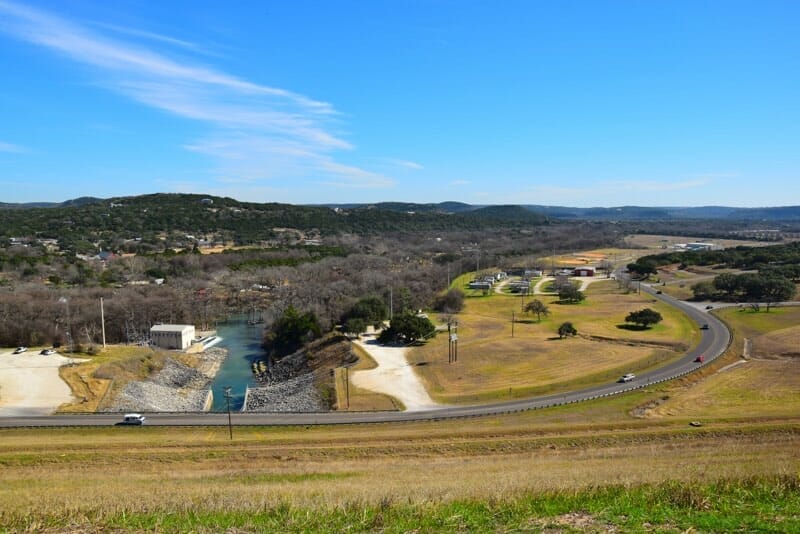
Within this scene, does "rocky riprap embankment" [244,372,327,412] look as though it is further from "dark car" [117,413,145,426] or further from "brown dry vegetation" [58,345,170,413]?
"brown dry vegetation" [58,345,170,413]

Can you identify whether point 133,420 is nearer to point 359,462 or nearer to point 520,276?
point 359,462

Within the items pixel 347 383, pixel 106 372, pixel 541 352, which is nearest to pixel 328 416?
pixel 347 383

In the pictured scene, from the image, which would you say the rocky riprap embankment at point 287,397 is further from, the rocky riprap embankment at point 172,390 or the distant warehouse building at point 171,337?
the distant warehouse building at point 171,337

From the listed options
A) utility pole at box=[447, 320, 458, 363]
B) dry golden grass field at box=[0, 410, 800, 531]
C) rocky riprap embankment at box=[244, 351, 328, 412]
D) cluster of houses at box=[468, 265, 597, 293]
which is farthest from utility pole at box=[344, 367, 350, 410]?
cluster of houses at box=[468, 265, 597, 293]

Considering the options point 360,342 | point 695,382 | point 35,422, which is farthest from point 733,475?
point 360,342

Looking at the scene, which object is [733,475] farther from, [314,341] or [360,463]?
[314,341]

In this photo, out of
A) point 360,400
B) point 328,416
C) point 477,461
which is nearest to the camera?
point 477,461

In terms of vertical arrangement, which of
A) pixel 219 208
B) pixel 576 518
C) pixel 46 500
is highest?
pixel 219 208

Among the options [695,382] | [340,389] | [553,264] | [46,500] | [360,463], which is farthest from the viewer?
[553,264]
